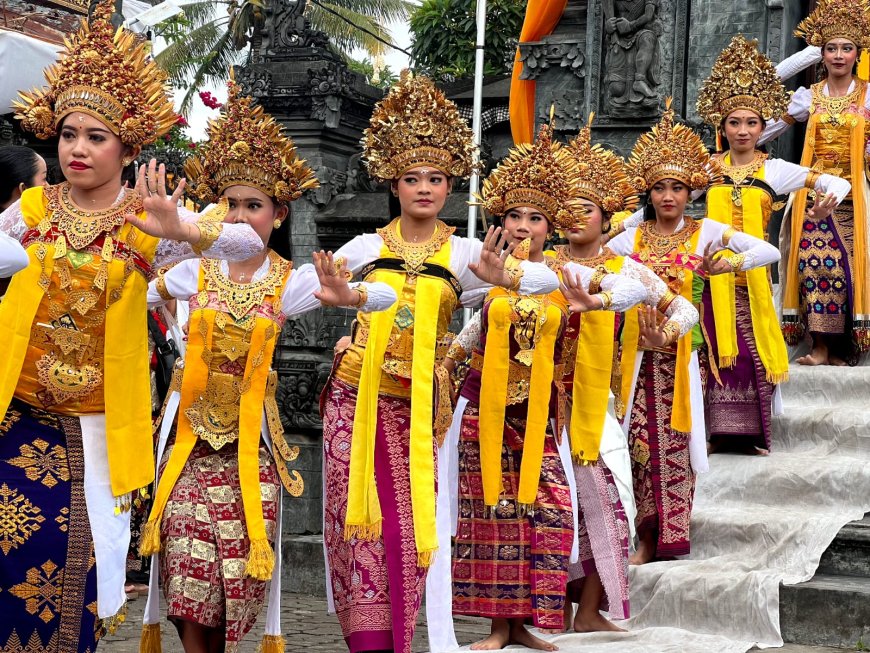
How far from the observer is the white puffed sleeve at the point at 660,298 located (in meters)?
6.36

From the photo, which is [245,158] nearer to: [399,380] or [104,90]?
[104,90]

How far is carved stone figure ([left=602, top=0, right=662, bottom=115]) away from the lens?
9914 mm

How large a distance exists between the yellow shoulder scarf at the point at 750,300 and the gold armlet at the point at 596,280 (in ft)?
5.68

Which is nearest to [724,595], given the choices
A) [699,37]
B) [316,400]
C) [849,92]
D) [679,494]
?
[679,494]

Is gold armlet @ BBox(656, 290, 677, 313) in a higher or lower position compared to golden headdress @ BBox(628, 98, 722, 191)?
lower

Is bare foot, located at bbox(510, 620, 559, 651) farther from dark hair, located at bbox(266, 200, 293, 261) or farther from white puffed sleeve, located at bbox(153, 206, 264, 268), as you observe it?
white puffed sleeve, located at bbox(153, 206, 264, 268)

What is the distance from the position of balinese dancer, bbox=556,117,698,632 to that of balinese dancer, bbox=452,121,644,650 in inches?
11.7

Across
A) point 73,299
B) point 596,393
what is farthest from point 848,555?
point 73,299

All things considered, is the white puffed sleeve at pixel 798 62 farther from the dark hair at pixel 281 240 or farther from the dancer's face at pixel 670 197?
the dark hair at pixel 281 240

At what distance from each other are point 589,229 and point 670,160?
846mm

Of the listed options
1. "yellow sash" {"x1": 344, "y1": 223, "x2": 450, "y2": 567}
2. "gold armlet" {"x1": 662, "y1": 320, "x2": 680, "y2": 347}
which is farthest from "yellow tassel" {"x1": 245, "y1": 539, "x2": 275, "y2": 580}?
"gold armlet" {"x1": 662, "y1": 320, "x2": 680, "y2": 347}

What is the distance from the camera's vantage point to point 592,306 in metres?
5.89

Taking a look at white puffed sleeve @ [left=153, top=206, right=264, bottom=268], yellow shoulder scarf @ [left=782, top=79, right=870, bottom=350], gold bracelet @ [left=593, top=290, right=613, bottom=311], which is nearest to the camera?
white puffed sleeve @ [left=153, top=206, right=264, bottom=268]

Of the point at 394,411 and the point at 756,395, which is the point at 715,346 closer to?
the point at 756,395
